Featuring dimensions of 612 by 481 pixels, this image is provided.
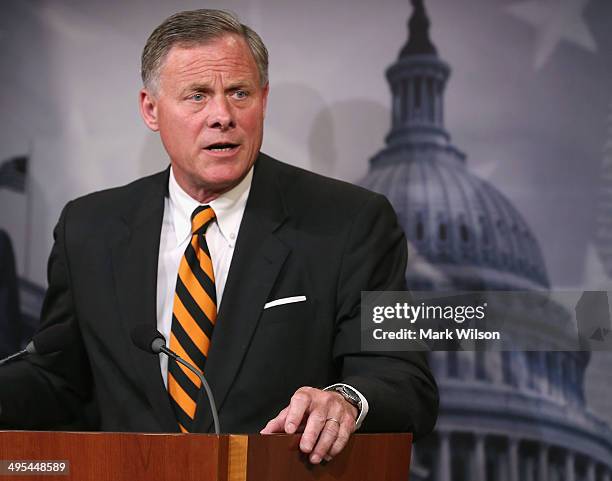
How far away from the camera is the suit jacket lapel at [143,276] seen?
7.04ft

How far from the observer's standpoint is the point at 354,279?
2.24m

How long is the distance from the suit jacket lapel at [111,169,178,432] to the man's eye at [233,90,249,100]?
1.09ft

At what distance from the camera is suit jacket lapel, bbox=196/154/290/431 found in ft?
6.95

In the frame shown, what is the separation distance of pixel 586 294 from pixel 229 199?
4.32 feet

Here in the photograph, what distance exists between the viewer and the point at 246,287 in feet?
7.21

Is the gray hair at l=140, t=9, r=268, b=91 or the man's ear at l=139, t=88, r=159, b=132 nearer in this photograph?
the gray hair at l=140, t=9, r=268, b=91

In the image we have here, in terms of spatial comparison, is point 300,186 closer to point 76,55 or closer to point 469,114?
point 469,114

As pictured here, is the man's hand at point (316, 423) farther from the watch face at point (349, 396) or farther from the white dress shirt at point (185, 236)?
the white dress shirt at point (185, 236)

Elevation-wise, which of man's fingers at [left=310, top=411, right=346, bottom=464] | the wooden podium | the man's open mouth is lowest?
the wooden podium

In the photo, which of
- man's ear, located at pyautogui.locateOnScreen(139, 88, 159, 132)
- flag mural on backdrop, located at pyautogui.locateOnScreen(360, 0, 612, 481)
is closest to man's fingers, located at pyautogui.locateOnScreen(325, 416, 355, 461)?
man's ear, located at pyautogui.locateOnScreen(139, 88, 159, 132)

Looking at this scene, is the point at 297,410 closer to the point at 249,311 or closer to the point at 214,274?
the point at 249,311

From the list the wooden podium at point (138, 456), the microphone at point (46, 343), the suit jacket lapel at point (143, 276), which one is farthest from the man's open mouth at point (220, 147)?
the wooden podium at point (138, 456)

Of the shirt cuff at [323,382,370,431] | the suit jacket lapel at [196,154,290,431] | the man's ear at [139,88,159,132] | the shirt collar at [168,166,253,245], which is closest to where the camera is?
the shirt cuff at [323,382,370,431]

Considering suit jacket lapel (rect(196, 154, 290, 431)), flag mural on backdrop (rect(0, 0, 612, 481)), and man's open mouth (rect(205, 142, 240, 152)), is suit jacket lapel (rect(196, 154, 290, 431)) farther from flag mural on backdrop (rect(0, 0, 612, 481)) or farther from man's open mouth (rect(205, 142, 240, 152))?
flag mural on backdrop (rect(0, 0, 612, 481))
